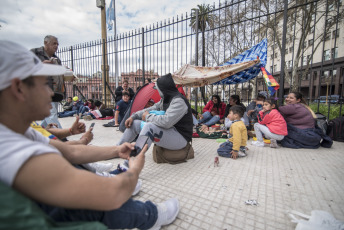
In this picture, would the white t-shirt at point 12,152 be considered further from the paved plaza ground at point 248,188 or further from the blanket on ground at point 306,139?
the blanket on ground at point 306,139

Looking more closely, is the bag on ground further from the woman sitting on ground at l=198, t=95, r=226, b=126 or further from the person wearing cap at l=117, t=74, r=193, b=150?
the woman sitting on ground at l=198, t=95, r=226, b=126

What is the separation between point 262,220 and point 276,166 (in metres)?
1.52

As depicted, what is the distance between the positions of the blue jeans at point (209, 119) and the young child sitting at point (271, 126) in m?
1.79

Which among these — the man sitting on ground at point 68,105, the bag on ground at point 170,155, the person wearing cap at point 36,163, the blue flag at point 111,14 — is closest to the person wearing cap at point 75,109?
the man sitting on ground at point 68,105

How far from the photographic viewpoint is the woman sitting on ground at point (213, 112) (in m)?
6.15

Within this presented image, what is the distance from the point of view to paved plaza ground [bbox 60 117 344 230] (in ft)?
5.54

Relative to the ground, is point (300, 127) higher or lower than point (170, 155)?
higher

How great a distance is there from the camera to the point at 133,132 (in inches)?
127

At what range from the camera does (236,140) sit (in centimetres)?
321

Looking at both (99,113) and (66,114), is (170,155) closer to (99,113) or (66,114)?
(99,113)

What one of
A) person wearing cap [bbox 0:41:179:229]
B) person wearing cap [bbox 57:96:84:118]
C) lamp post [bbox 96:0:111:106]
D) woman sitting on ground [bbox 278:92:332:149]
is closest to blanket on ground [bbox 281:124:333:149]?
woman sitting on ground [bbox 278:92:332:149]

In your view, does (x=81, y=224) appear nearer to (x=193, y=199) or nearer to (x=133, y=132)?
(x=193, y=199)

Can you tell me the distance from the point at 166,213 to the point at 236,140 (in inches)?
82.9

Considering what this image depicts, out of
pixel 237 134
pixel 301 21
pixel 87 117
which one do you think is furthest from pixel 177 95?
pixel 301 21
